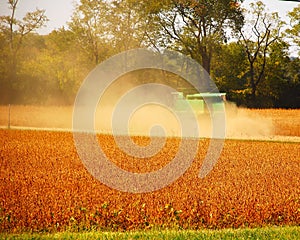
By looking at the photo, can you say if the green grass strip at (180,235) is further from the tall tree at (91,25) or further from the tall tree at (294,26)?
the tall tree at (294,26)

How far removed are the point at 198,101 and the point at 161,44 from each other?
1.49 meters

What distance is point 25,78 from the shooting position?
27.2ft

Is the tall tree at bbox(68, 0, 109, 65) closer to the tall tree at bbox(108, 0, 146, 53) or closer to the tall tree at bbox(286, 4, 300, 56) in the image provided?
the tall tree at bbox(108, 0, 146, 53)

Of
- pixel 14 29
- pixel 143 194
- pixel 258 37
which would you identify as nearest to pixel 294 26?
pixel 258 37

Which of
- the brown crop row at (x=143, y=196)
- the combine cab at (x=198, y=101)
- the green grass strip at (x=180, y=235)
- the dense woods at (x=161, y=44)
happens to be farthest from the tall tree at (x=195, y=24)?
the green grass strip at (x=180, y=235)

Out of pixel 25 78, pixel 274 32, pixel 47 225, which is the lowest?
pixel 47 225

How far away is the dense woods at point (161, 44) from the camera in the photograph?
838cm

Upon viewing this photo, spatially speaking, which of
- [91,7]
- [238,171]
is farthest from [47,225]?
[91,7]

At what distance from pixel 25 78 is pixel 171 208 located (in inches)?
197

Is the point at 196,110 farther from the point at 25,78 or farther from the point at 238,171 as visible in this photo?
the point at 25,78

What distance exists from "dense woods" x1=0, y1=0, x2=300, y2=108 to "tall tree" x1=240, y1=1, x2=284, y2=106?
0.8 inches

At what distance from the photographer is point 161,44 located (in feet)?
29.8

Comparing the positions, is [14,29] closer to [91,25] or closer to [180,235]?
[91,25]

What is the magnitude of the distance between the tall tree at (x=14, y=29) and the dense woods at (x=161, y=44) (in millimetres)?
19
